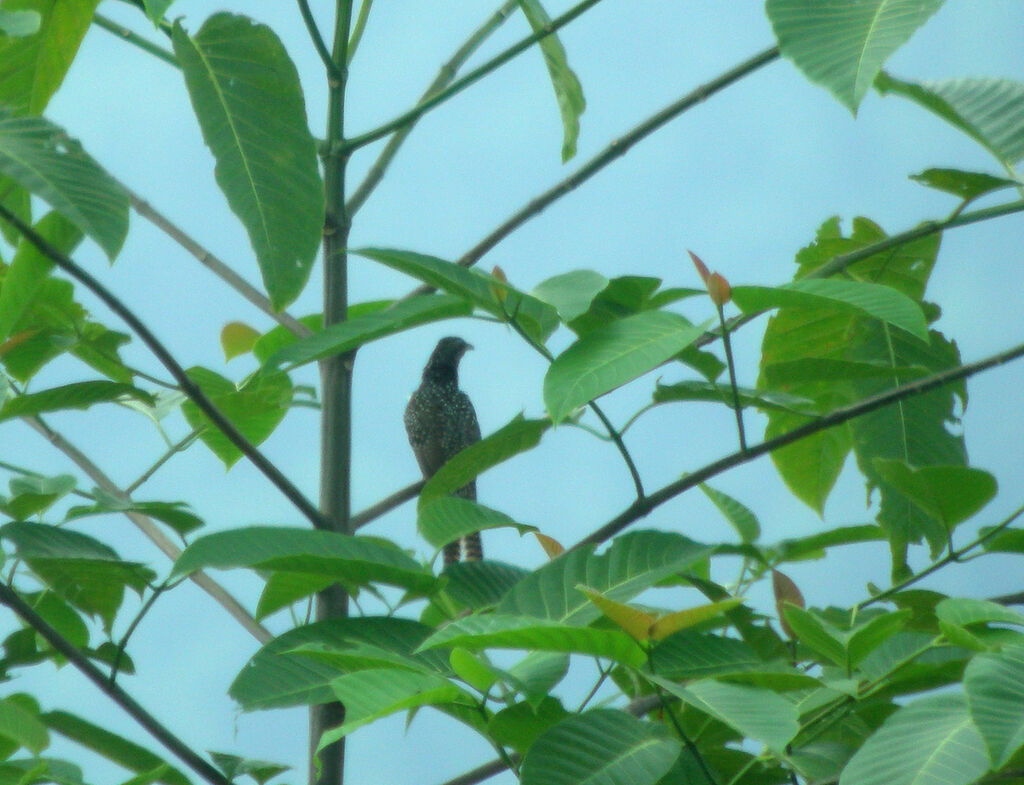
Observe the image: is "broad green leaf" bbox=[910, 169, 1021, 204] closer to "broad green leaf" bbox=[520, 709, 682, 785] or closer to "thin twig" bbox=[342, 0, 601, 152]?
"thin twig" bbox=[342, 0, 601, 152]

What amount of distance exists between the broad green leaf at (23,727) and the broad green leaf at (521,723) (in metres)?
0.44

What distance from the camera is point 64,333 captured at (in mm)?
1240

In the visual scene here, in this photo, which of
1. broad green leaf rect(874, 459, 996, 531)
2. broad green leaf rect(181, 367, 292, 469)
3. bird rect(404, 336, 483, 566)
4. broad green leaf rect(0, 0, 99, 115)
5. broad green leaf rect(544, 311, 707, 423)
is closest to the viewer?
broad green leaf rect(544, 311, 707, 423)

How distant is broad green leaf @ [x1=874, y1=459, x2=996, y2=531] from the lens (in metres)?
0.84

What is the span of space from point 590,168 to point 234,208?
370mm

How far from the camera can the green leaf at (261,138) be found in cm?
106

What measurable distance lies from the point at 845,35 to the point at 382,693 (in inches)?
21.6

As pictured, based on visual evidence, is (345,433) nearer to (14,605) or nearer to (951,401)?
(14,605)

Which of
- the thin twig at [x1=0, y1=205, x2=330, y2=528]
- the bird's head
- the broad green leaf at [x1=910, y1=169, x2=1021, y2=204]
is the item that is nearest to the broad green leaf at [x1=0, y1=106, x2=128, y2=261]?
the thin twig at [x1=0, y1=205, x2=330, y2=528]

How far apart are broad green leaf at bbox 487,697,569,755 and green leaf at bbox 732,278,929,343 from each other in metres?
0.32

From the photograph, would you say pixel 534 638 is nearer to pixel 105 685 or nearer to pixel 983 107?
pixel 105 685

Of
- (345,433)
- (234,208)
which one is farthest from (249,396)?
(234,208)

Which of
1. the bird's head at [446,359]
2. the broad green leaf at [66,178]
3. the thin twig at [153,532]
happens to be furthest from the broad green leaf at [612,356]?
the bird's head at [446,359]

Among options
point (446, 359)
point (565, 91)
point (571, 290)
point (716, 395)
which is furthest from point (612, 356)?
point (446, 359)
